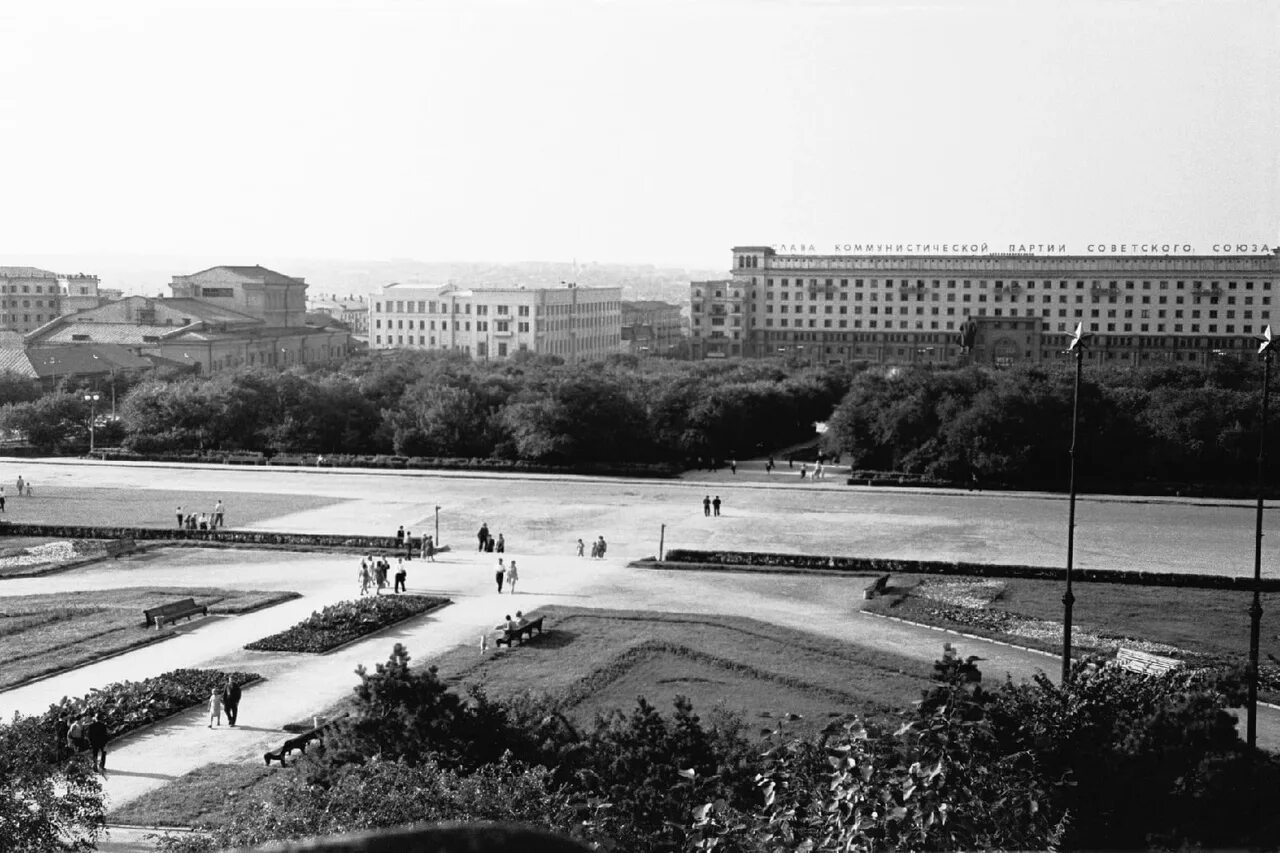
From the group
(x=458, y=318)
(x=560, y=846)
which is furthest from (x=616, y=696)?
(x=458, y=318)

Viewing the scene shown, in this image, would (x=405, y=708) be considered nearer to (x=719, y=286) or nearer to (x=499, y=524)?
(x=499, y=524)

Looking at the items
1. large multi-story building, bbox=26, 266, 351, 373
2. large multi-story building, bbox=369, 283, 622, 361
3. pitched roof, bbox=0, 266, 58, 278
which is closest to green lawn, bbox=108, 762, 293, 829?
large multi-story building, bbox=26, 266, 351, 373

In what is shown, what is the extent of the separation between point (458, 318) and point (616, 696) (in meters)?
123

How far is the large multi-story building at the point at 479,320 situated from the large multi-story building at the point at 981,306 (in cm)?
1633

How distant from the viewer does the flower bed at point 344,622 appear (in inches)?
1300

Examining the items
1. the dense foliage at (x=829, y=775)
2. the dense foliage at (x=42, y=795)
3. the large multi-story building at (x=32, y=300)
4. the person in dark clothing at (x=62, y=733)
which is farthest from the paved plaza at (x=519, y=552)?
the large multi-story building at (x=32, y=300)

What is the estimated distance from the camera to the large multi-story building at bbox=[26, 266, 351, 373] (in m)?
109

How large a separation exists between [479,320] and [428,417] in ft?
253

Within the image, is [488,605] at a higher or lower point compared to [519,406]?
lower

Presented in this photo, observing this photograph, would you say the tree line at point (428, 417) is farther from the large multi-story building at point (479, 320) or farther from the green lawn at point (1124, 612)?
the large multi-story building at point (479, 320)

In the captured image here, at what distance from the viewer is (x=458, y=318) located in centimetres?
14925

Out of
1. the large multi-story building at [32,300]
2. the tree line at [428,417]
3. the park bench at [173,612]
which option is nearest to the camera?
the park bench at [173,612]

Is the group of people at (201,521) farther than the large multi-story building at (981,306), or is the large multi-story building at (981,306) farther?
the large multi-story building at (981,306)

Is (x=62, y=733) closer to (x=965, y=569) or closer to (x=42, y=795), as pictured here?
(x=42, y=795)
